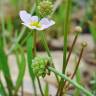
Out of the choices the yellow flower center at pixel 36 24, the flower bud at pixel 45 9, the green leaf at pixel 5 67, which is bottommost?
the green leaf at pixel 5 67

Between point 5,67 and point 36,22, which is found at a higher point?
point 36,22

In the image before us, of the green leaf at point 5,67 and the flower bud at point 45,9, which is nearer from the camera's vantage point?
the flower bud at point 45,9

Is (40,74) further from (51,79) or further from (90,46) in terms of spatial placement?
(90,46)

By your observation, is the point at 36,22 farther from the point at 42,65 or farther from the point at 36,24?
the point at 42,65

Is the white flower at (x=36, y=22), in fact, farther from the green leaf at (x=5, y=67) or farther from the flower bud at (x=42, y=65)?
the green leaf at (x=5, y=67)

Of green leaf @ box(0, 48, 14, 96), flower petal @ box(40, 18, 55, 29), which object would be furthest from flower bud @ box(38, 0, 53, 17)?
green leaf @ box(0, 48, 14, 96)

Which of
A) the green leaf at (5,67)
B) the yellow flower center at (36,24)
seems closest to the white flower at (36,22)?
the yellow flower center at (36,24)

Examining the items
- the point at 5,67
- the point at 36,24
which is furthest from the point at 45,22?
the point at 5,67

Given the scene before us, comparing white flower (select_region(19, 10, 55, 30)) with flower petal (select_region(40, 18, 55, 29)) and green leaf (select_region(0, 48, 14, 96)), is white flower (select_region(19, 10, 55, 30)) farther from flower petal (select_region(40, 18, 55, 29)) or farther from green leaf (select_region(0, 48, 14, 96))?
green leaf (select_region(0, 48, 14, 96))

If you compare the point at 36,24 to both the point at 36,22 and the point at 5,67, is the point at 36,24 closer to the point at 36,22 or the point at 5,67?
the point at 36,22

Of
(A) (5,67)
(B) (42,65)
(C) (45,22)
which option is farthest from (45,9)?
(A) (5,67)

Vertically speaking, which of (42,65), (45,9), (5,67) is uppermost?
(45,9)

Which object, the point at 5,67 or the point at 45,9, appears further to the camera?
the point at 5,67
